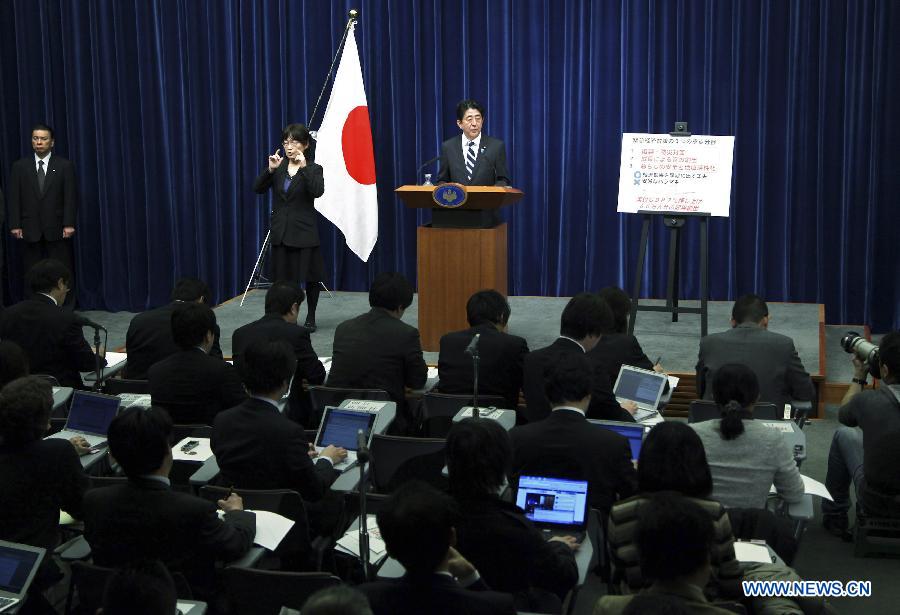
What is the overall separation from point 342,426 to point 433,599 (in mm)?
1801

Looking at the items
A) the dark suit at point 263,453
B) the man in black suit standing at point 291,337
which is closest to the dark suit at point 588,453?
the dark suit at point 263,453

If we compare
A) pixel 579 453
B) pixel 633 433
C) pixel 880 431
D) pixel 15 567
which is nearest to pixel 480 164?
pixel 880 431

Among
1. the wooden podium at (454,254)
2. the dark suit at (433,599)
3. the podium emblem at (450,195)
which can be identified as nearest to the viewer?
the dark suit at (433,599)

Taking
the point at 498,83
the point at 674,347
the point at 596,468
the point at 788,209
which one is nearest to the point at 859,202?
the point at 788,209

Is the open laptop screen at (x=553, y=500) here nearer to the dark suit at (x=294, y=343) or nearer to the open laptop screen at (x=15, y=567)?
the open laptop screen at (x=15, y=567)

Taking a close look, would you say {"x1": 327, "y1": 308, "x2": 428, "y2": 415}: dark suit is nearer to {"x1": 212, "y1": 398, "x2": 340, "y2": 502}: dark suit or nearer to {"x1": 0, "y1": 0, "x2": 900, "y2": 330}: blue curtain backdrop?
{"x1": 212, "y1": 398, "x2": 340, "y2": 502}: dark suit

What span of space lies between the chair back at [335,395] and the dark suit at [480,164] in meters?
3.14

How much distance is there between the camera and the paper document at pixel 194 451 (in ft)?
13.3

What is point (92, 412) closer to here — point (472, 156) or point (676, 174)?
point (472, 156)

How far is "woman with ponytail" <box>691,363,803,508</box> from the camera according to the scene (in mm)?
3807

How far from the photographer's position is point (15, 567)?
125 inches

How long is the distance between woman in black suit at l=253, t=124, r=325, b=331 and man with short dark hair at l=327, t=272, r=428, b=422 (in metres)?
2.50

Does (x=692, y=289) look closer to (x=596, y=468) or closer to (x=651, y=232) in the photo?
(x=651, y=232)

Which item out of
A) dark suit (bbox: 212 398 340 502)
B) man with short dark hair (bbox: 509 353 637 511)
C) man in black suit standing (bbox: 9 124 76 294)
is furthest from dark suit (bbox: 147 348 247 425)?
man in black suit standing (bbox: 9 124 76 294)
